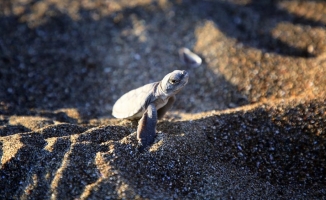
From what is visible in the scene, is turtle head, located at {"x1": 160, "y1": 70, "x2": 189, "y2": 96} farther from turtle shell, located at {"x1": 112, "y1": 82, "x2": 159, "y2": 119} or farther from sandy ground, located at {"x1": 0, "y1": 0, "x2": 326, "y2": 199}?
sandy ground, located at {"x1": 0, "y1": 0, "x2": 326, "y2": 199}

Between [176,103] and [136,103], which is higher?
[136,103]

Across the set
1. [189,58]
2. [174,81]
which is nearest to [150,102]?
[174,81]

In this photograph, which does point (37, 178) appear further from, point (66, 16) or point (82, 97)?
point (66, 16)

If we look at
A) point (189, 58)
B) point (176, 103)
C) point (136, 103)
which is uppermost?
point (189, 58)

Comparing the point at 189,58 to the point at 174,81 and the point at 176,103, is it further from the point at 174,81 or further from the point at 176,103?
the point at 174,81

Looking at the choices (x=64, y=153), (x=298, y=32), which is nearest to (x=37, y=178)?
(x=64, y=153)

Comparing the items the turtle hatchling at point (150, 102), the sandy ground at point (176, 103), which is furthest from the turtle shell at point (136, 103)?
the sandy ground at point (176, 103)

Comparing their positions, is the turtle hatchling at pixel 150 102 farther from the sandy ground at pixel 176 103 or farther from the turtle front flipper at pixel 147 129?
the sandy ground at pixel 176 103
